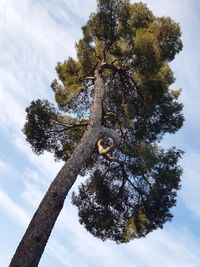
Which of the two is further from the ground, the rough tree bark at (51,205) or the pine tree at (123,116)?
the pine tree at (123,116)

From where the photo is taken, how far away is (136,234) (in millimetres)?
16406

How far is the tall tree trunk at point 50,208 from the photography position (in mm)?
8547

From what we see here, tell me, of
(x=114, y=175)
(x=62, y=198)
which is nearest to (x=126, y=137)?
(x=114, y=175)

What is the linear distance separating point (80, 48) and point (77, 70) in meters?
0.91

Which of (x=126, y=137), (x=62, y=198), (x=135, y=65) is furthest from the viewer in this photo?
(x=126, y=137)

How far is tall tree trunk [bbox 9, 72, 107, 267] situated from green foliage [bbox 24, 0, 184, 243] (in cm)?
309

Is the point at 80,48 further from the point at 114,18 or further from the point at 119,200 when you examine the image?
the point at 119,200

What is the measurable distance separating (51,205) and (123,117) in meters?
7.03

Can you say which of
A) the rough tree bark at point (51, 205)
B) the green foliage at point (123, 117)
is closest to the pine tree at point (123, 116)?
the green foliage at point (123, 117)

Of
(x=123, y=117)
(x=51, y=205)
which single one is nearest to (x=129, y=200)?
(x=123, y=117)

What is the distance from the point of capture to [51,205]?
31.6 ft

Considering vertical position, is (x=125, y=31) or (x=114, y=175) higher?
(x=125, y=31)

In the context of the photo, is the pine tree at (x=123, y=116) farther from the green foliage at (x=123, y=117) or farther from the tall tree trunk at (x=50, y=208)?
the tall tree trunk at (x=50, y=208)

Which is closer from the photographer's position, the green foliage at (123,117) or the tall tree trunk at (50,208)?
the tall tree trunk at (50,208)
